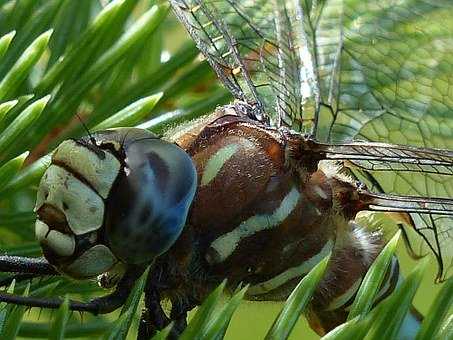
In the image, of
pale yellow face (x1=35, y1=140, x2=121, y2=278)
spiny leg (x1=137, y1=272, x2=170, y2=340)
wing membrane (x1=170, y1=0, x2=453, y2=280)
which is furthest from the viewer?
wing membrane (x1=170, y1=0, x2=453, y2=280)

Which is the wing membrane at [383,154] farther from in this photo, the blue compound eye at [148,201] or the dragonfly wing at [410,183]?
the blue compound eye at [148,201]

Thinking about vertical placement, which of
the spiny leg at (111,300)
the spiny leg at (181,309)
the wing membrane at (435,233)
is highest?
the spiny leg at (111,300)

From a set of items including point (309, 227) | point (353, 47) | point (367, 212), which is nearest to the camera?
point (309, 227)

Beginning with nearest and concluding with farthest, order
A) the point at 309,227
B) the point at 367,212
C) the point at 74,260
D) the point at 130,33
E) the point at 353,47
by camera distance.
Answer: the point at 74,260 < the point at 130,33 < the point at 309,227 < the point at 367,212 < the point at 353,47

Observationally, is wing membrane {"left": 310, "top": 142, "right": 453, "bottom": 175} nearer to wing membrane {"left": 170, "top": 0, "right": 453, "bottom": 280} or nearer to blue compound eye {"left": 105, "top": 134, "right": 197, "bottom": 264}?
wing membrane {"left": 170, "top": 0, "right": 453, "bottom": 280}

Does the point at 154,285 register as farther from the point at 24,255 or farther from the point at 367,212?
the point at 367,212

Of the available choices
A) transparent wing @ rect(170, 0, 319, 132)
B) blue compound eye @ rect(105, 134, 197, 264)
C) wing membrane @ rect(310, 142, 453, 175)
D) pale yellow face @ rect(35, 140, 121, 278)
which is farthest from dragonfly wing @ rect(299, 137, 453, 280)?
pale yellow face @ rect(35, 140, 121, 278)

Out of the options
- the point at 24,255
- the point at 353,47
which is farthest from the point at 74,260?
the point at 353,47

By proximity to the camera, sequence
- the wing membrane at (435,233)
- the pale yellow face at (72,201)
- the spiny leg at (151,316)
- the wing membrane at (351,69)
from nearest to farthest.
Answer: the pale yellow face at (72,201) → the spiny leg at (151,316) → the wing membrane at (435,233) → the wing membrane at (351,69)

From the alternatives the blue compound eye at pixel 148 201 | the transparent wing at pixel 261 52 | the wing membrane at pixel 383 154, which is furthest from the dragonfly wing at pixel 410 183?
the blue compound eye at pixel 148 201
